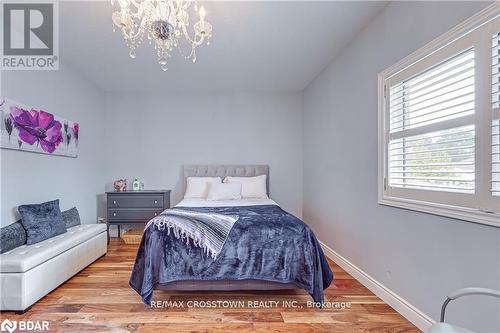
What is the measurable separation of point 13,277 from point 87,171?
2.36 metres

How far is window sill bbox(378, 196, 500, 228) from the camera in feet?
4.72

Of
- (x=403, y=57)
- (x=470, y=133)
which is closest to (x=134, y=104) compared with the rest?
(x=403, y=57)

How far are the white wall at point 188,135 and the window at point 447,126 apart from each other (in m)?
2.56

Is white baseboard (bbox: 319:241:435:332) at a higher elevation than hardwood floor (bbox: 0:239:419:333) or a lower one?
higher

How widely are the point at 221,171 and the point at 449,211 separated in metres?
3.53

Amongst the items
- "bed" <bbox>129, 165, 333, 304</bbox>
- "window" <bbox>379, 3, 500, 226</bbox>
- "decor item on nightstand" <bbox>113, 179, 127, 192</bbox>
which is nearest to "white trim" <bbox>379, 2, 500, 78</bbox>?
"window" <bbox>379, 3, 500, 226</bbox>

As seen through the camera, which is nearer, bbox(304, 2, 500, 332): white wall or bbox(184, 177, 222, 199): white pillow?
bbox(304, 2, 500, 332): white wall

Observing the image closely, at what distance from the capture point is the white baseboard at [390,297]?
→ 191cm

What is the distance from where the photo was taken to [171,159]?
479cm

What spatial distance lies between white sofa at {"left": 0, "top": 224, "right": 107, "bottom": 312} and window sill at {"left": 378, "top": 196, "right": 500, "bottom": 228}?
10.5 ft

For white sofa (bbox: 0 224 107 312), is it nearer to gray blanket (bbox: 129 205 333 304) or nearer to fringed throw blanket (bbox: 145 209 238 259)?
gray blanket (bbox: 129 205 333 304)

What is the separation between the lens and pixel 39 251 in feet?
7.71

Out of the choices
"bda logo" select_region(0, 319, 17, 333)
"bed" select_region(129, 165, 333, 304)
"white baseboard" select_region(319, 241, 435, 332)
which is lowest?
"bda logo" select_region(0, 319, 17, 333)

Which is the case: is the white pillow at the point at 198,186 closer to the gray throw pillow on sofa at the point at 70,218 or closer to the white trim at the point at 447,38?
the gray throw pillow on sofa at the point at 70,218
